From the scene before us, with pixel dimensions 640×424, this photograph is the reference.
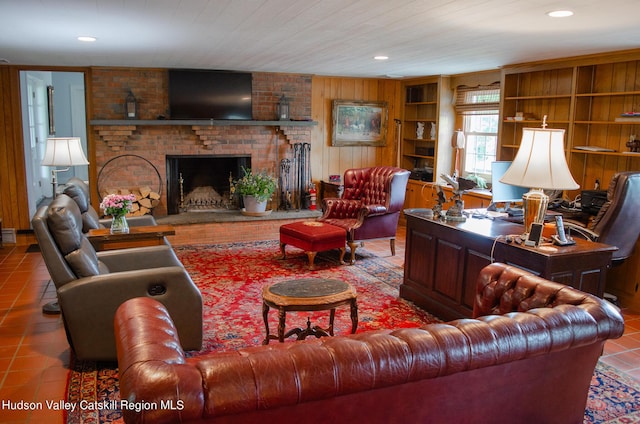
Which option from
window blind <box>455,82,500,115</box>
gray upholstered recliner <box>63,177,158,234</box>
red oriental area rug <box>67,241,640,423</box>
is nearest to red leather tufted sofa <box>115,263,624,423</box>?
red oriental area rug <box>67,241,640,423</box>

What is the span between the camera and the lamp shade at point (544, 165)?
3021mm

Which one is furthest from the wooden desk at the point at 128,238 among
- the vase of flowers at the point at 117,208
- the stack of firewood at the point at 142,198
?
the stack of firewood at the point at 142,198

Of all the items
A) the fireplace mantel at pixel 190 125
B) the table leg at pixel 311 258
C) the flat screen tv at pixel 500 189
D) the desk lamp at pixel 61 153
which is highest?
the fireplace mantel at pixel 190 125

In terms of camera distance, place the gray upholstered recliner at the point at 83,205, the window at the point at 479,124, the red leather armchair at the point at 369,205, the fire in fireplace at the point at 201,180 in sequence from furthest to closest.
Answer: the fire in fireplace at the point at 201,180 < the window at the point at 479,124 < the red leather armchair at the point at 369,205 < the gray upholstered recliner at the point at 83,205

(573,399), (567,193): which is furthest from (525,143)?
(567,193)

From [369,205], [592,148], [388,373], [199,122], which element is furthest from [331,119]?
[388,373]

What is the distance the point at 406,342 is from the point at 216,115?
6.09 metres

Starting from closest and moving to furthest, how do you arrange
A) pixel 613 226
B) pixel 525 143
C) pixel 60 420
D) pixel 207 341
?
pixel 60 420 < pixel 525 143 < pixel 207 341 < pixel 613 226

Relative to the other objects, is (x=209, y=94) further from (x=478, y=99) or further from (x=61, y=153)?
(x=478, y=99)

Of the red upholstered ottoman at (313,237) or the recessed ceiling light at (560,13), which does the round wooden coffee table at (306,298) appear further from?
the recessed ceiling light at (560,13)

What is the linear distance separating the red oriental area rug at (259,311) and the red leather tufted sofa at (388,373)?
1.02 m

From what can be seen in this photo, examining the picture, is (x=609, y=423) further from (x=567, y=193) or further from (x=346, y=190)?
(x=346, y=190)

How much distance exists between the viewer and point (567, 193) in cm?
574

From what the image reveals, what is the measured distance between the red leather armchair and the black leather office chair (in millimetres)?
2330
